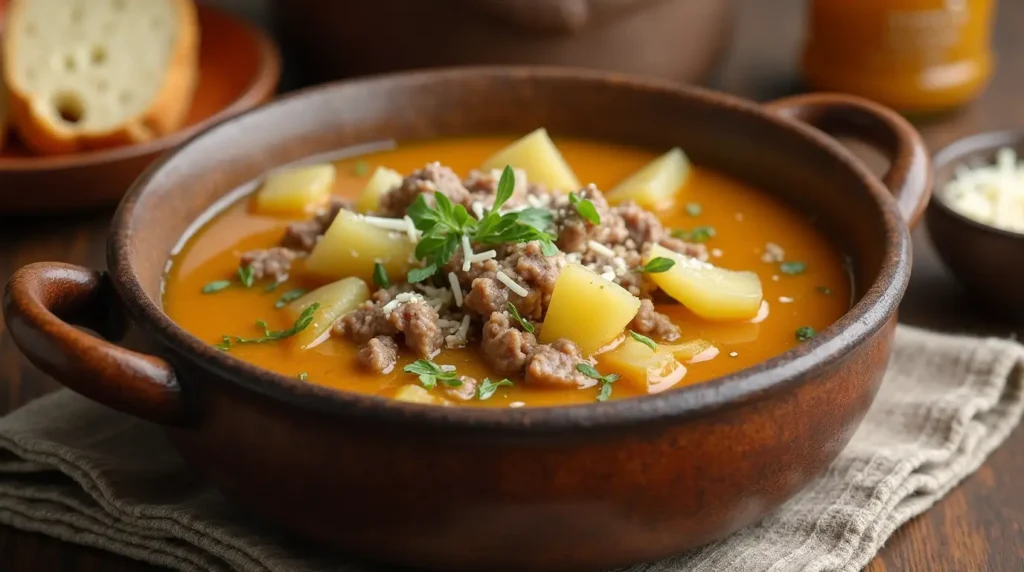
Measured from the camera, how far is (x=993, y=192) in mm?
3635

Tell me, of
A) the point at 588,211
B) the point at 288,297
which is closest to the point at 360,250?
the point at 288,297

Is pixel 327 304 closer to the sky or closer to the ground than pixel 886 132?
closer to the ground

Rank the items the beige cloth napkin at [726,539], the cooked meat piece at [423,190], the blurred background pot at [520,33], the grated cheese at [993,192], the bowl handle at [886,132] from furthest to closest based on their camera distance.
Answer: the blurred background pot at [520,33] → the grated cheese at [993,192] → the bowl handle at [886,132] → the cooked meat piece at [423,190] → the beige cloth napkin at [726,539]

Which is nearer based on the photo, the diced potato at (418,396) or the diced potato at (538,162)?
the diced potato at (418,396)

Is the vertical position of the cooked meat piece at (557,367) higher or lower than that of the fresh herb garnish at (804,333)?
higher

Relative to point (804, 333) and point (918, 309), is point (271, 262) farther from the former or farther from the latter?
point (918, 309)

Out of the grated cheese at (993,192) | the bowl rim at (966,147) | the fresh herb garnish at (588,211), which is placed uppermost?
the fresh herb garnish at (588,211)

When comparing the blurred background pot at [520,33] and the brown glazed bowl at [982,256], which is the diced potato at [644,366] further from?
the blurred background pot at [520,33]

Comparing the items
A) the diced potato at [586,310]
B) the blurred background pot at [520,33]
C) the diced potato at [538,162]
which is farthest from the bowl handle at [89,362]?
the blurred background pot at [520,33]

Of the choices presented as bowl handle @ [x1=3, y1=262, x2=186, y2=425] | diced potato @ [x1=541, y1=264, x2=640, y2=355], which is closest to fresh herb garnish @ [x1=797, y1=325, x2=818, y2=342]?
diced potato @ [x1=541, y1=264, x2=640, y2=355]

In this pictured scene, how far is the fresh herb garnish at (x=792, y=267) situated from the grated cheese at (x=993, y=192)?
78 cm

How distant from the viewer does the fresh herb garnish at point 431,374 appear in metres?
2.40

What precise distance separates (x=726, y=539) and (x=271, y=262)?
1213 mm

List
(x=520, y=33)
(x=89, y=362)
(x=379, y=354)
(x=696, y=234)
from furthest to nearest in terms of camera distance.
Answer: (x=520, y=33) < (x=696, y=234) < (x=379, y=354) < (x=89, y=362)
